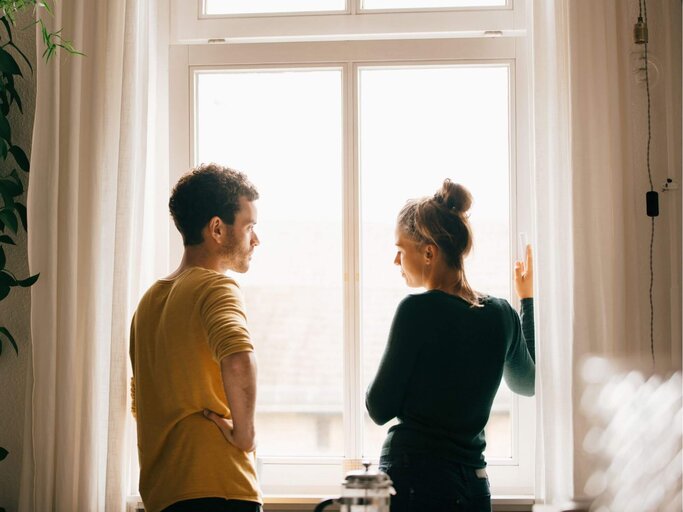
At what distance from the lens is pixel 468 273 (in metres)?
2.47

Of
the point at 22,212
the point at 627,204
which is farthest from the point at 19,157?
the point at 627,204

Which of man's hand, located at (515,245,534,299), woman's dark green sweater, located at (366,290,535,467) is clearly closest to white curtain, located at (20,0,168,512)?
woman's dark green sweater, located at (366,290,535,467)

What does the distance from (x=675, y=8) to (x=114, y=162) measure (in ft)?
5.61

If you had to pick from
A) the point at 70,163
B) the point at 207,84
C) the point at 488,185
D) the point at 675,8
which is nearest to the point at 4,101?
the point at 70,163

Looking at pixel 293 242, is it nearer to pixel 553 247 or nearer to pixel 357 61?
pixel 357 61

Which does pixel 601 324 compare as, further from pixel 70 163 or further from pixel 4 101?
pixel 4 101

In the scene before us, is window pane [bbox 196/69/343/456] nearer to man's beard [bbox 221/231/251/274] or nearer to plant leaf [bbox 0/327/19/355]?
Result: man's beard [bbox 221/231/251/274]

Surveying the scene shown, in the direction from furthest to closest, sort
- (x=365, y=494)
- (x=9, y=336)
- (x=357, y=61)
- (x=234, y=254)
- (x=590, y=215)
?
(x=357, y=61) → (x=9, y=336) → (x=590, y=215) → (x=234, y=254) → (x=365, y=494)

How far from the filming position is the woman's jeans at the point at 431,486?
6.18 feet

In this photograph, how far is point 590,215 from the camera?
214cm

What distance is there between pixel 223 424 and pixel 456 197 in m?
0.83

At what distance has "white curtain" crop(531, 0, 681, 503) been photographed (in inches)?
83.4

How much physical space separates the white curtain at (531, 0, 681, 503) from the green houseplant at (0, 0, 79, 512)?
1.44 metres

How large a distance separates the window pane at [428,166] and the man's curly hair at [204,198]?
23.9 inches
